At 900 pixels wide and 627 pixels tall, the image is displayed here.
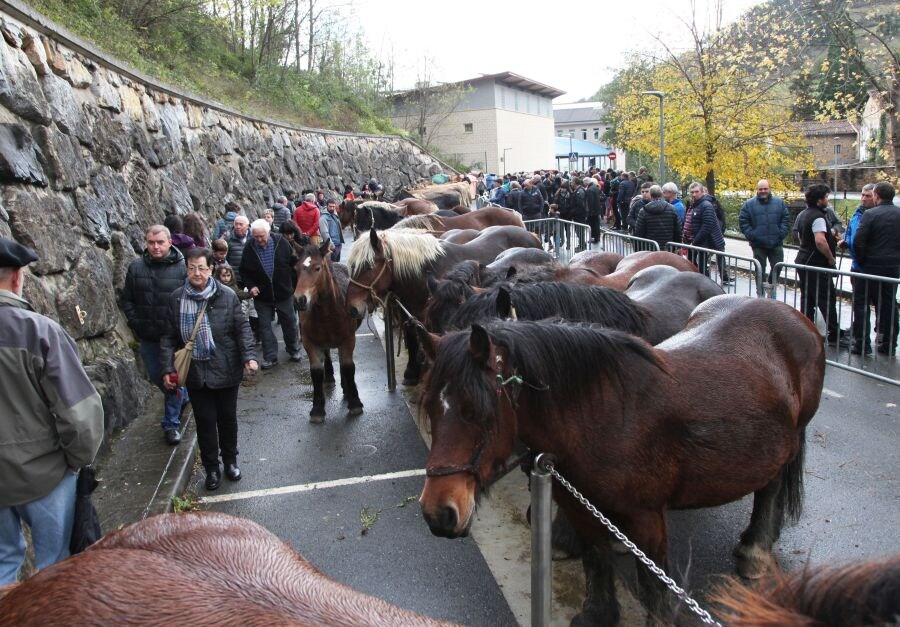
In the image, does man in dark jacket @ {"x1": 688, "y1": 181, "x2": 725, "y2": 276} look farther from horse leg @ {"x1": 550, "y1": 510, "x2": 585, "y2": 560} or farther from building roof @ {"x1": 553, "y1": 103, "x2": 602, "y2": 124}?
building roof @ {"x1": 553, "y1": 103, "x2": 602, "y2": 124}

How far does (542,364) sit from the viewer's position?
105 inches

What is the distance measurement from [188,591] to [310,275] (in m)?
5.47

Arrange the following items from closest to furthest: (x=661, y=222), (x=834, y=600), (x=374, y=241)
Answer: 1. (x=834, y=600)
2. (x=374, y=241)
3. (x=661, y=222)

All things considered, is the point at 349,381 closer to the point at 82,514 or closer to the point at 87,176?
the point at 87,176

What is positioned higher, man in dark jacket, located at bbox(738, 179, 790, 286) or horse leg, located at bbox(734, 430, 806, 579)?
man in dark jacket, located at bbox(738, 179, 790, 286)

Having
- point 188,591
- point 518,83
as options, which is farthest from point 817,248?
point 518,83

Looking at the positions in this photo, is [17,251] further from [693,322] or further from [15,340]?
[693,322]

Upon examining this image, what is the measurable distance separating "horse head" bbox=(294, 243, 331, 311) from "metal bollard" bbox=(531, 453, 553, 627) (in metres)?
4.49

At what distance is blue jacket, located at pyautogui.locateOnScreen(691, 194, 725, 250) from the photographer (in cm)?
1085

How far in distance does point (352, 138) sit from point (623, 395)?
30410 millimetres

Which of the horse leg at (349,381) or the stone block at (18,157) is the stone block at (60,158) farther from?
the horse leg at (349,381)

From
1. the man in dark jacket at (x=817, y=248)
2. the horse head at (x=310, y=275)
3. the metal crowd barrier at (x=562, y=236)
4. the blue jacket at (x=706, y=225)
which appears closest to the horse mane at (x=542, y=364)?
the horse head at (x=310, y=275)

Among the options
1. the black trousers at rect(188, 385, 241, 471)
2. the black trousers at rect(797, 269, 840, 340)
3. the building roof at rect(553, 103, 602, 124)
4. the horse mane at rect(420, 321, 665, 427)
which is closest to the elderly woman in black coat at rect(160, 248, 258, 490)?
the black trousers at rect(188, 385, 241, 471)

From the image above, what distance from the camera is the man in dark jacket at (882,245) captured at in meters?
7.55
